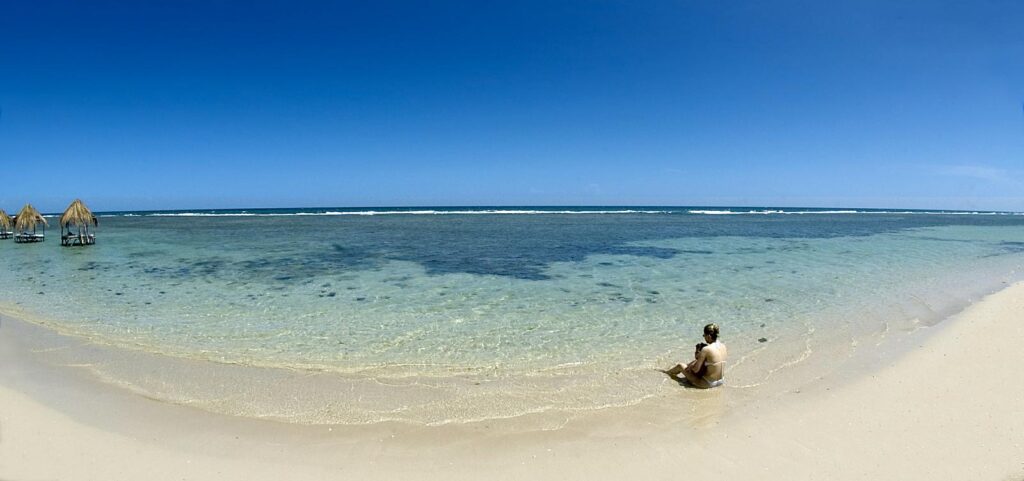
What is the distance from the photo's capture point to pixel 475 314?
11039 millimetres

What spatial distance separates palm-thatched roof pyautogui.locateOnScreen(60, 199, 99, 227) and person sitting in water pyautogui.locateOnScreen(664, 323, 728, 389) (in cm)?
3512

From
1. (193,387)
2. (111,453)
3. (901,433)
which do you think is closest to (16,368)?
(193,387)

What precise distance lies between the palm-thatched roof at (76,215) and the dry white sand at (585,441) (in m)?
28.7

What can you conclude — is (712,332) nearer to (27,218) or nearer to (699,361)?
(699,361)

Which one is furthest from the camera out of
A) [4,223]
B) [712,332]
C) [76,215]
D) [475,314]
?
[4,223]

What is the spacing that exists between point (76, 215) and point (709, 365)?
3587cm

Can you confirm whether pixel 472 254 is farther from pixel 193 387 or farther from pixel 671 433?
pixel 671 433

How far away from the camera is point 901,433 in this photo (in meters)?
5.32

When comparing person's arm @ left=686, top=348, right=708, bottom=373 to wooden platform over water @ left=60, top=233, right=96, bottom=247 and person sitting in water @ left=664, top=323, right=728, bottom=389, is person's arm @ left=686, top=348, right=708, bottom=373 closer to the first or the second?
person sitting in water @ left=664, top=323, right=728, bottom=389

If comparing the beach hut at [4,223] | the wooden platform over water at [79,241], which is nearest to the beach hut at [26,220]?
the wooden platform over water at [79,241]

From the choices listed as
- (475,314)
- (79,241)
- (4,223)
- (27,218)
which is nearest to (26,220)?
(27,218)

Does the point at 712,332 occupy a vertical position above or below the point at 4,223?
below

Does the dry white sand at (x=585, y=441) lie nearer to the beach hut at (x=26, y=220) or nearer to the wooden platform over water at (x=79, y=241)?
the wooden platform over water at (x=79, y=241)

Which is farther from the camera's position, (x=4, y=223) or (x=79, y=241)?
(x=4, y=223)
